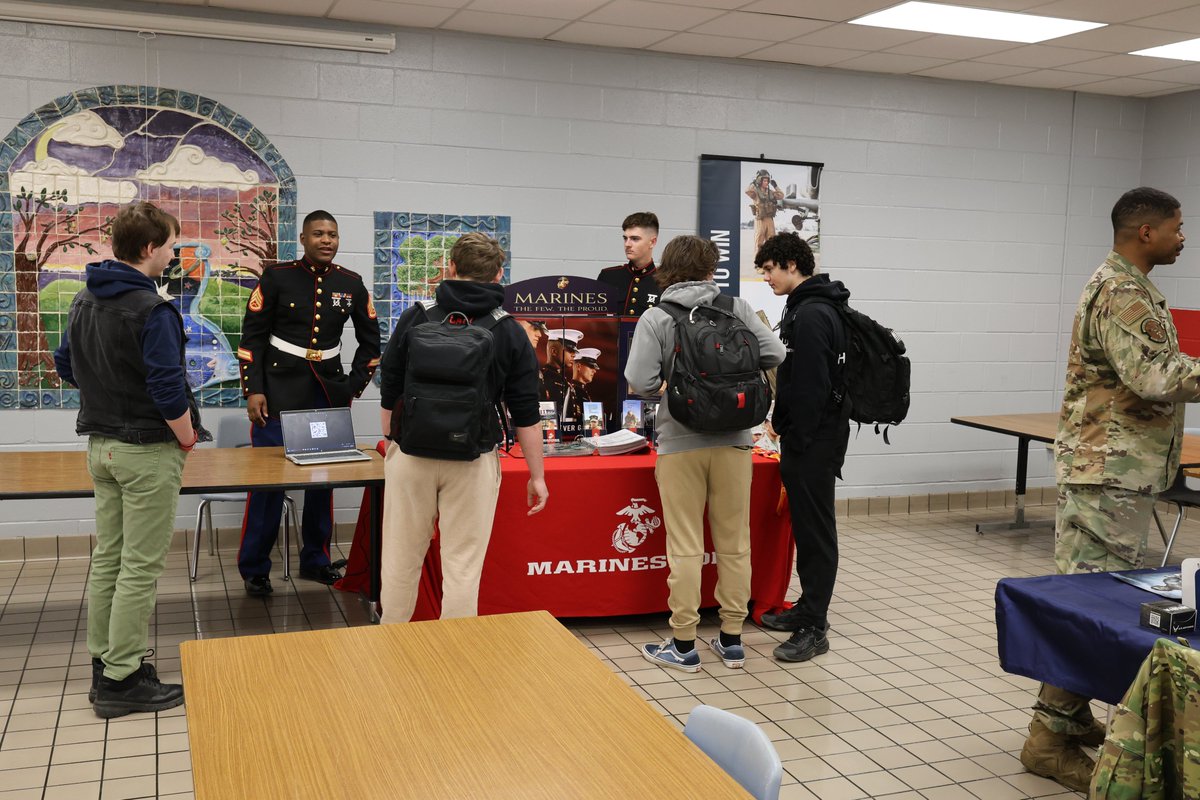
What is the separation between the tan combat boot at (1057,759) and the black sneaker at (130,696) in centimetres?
282

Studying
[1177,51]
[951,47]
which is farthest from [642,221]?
[1177,51]

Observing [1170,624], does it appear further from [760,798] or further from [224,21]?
[224,21]

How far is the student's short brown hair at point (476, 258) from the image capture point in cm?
349

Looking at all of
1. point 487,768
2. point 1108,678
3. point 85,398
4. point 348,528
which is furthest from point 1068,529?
point 348,528

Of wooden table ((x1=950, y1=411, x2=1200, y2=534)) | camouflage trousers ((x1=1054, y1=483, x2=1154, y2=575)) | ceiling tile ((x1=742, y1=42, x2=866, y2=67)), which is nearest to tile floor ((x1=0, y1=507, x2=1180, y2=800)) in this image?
camouflage trousers ((x1=1054, y1=483, x2=1154, y2=575))

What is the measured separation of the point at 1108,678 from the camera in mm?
2508

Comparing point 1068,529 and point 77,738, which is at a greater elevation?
point 1068,529

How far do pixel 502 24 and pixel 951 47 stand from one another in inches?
103

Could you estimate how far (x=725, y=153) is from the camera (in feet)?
22.4

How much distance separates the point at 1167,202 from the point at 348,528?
181 inches

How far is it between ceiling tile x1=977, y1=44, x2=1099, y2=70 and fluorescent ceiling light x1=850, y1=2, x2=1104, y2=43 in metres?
0.28

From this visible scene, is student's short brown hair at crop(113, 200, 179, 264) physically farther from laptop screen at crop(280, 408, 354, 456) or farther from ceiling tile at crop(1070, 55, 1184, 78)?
ceiling tile at crop(1070, 55, 1184, 78)

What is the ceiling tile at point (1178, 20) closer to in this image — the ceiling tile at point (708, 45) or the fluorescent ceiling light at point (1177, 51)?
the fluorescent ceiling light at point (1177, 51)

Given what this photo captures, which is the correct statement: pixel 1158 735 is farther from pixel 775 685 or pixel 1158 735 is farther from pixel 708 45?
pixel 708 45
